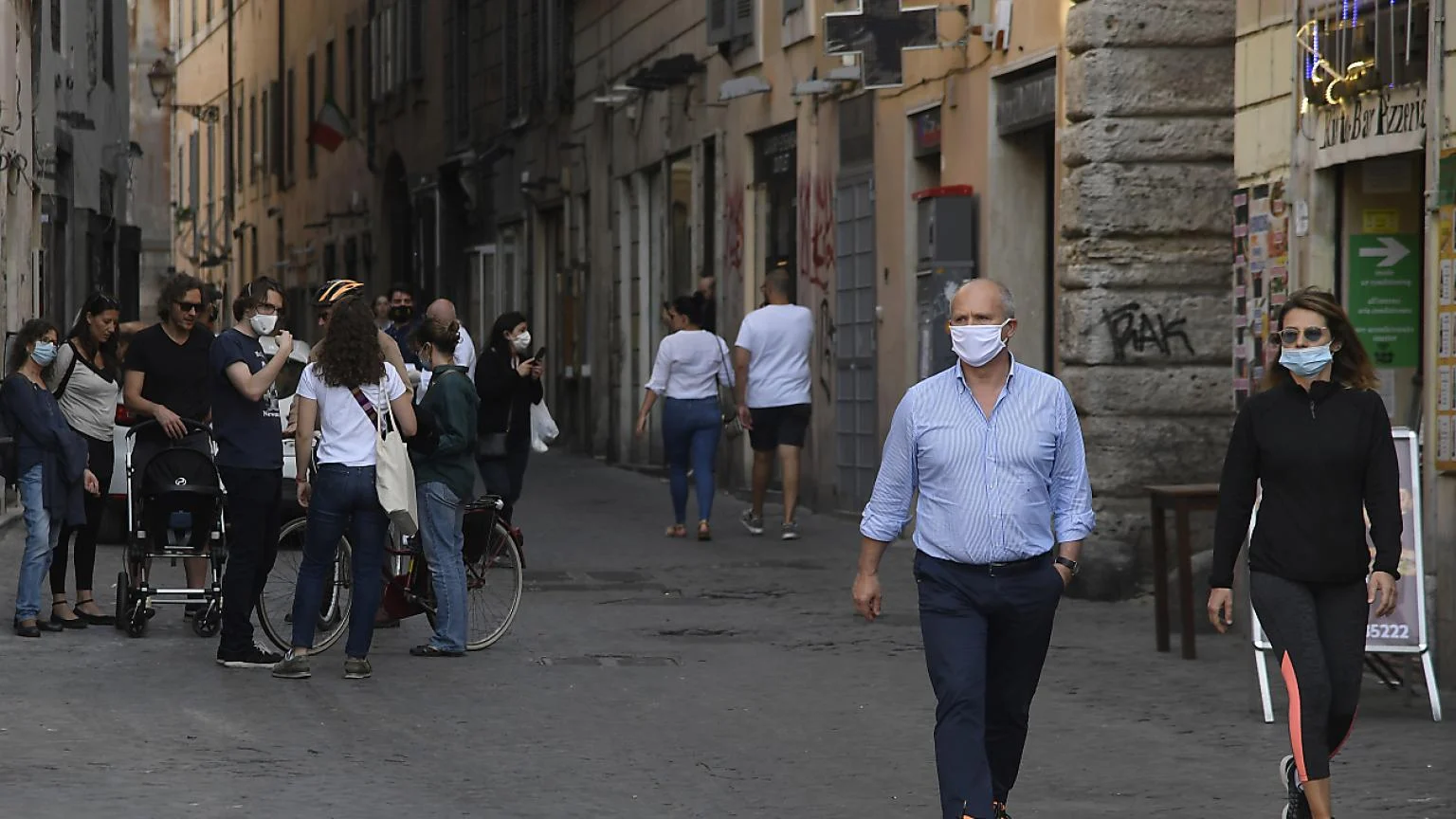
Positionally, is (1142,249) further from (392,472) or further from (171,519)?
(171,519)

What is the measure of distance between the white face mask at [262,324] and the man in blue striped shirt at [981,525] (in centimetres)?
530

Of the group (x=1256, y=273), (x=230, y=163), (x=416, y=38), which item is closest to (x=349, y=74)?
(x=416, y=38)

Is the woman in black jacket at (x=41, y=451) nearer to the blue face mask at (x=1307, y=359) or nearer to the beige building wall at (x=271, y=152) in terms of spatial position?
the blue face mask at (x=1307, y=359)

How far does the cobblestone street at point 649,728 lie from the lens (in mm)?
8359

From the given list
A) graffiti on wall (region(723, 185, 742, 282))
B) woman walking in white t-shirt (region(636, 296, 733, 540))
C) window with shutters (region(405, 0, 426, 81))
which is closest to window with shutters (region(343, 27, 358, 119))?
window with shutters (region(405, 0, 426, 81))

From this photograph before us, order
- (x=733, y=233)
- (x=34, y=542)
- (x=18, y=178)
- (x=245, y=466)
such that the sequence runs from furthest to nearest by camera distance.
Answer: (x=733, y=233) → (x=18, y=178) → (x=34, y=542) → (x=245, y=466)

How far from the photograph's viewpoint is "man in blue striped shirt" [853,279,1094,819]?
7168mm

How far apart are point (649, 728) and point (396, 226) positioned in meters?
35.6

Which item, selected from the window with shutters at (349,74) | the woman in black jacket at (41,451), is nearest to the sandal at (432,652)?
the woman in black jacket at (41,451)

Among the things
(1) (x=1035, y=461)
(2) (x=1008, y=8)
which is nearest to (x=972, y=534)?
(1) (x=1035, y=461)

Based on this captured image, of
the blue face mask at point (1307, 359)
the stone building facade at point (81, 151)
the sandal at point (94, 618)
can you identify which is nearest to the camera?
the blue face mask at point (1307, 359)

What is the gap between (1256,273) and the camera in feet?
43.3

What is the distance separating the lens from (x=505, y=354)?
1598 cm

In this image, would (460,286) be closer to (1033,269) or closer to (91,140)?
(91,140)
